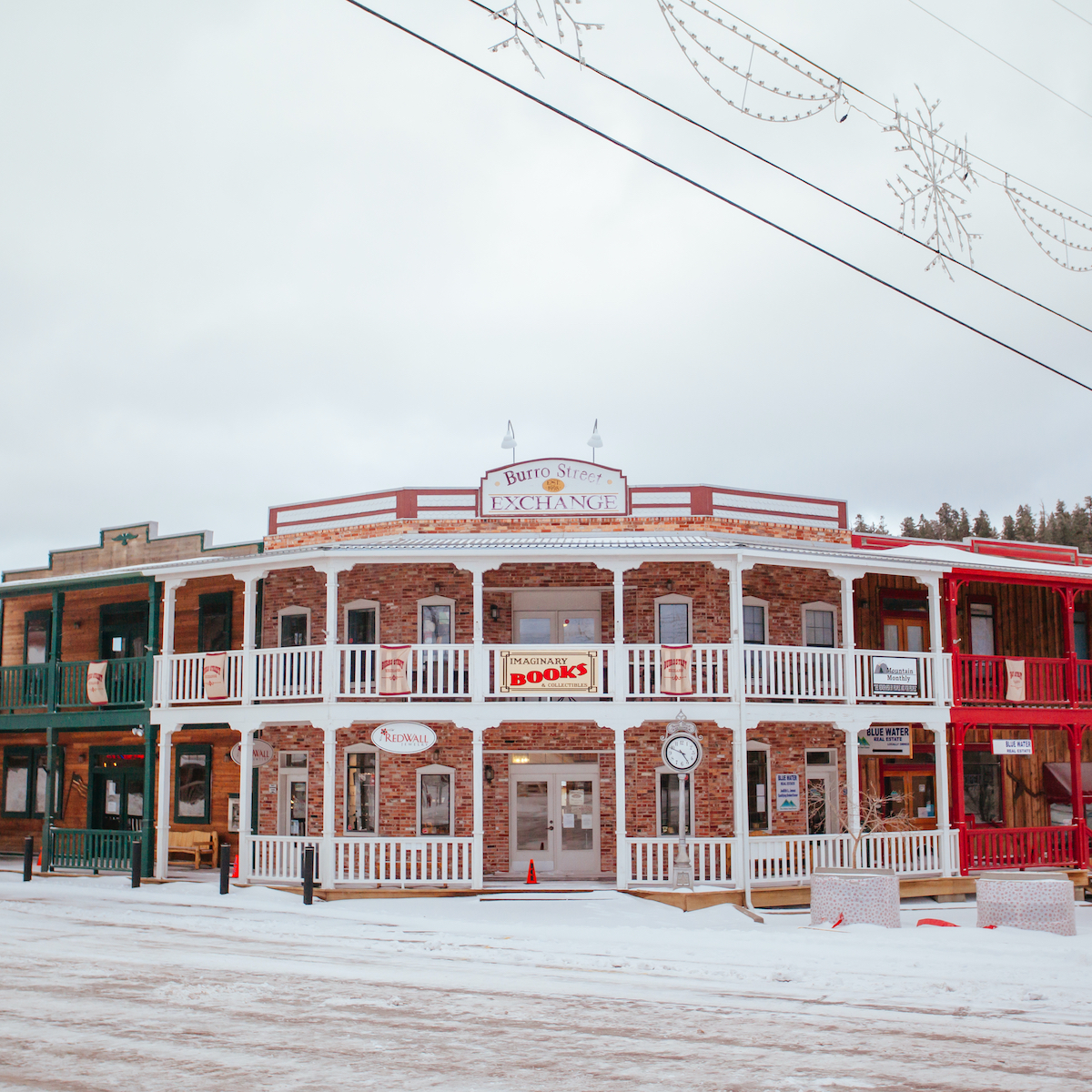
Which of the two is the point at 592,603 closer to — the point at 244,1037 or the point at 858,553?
the point at 858,553

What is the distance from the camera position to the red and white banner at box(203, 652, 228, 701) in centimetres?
2003

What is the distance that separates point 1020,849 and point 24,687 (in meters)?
19.7

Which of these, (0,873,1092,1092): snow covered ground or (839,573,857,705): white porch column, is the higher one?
(839,573,857,705): white porch column

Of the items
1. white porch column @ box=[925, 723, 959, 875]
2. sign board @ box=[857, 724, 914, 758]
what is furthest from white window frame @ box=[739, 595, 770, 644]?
white porch column @ box=[925, 723, 959, 875]

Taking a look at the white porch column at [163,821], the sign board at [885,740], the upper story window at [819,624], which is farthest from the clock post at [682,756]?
the white porch column at [163,821]

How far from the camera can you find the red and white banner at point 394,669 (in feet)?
61.5

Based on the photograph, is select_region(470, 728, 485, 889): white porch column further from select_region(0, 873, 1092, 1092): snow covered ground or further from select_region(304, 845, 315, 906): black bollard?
select_region(304, 845, 315, 906): black bollard

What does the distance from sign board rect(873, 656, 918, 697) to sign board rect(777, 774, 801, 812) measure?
255 centimetres

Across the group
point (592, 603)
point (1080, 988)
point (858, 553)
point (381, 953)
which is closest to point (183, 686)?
point (592, 603)

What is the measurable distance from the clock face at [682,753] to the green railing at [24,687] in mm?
13064

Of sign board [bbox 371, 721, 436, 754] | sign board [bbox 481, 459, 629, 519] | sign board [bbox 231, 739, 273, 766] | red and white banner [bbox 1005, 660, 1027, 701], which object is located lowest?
sign board [bbox 231, 739, 273, 766]

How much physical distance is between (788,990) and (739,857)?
663cm

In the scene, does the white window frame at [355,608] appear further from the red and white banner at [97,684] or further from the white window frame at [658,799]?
the white window frame at [658,799]

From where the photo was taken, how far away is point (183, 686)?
2091cm
